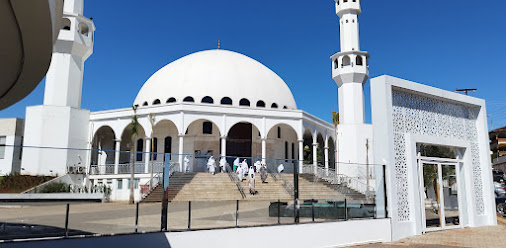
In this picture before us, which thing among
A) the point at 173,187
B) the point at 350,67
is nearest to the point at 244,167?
the point at 173,187

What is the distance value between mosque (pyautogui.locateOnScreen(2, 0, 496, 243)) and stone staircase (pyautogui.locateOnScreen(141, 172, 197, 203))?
34 cm

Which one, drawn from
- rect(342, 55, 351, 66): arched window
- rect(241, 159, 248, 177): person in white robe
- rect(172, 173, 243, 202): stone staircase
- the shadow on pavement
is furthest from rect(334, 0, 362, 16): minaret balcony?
the shadow on pavement

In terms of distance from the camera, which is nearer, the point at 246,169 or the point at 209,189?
the point at 246,169

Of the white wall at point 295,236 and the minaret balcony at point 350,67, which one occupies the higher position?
the minaret balcony at point 350,67

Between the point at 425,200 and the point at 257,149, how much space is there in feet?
65.8

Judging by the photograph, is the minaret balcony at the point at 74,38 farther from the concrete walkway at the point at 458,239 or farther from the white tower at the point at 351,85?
the concrete walkway at the point at 458,239

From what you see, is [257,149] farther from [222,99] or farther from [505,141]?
[505,141]

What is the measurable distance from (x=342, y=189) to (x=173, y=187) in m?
4.47

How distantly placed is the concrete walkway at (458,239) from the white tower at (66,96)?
22950 millimetres

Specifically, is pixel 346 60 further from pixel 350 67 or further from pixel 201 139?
pixel 201 139

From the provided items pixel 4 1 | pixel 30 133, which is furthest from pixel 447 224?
pixel 30 133

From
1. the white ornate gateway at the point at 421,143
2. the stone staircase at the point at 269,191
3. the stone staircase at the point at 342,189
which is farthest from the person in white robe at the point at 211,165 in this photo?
the white ornate gateway at the point at 421,143

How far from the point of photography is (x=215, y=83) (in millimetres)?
32469

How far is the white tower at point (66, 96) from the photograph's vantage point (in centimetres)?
2620
